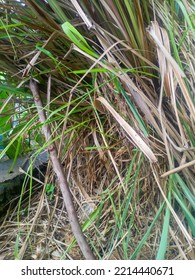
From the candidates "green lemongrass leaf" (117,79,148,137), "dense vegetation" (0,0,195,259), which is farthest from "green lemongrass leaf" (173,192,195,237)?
"green lemongrass leaf" (117,79,148,137)

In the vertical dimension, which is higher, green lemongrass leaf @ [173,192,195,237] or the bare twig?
the bare twig

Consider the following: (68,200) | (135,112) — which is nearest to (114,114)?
(135,112)

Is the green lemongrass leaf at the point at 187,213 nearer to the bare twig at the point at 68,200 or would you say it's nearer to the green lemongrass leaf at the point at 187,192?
the green lemongrass leaf at the point at 187,192

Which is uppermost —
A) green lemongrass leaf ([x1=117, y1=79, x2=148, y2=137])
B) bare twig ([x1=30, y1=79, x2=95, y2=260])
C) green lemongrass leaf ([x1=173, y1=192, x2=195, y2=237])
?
green lemongrass leaf ([x1=117, y1=79, x2=148, y2=137])

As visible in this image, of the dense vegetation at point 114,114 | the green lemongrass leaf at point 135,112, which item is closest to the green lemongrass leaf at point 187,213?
the dense vegetation at point 114,114

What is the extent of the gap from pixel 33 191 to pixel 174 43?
42 cm

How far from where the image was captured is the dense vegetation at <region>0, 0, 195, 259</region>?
444mm

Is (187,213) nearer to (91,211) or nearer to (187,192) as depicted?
(187,192)

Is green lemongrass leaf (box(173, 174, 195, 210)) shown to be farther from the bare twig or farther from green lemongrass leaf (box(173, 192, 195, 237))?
the bare twig

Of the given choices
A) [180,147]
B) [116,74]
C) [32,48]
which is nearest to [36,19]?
[32,48]

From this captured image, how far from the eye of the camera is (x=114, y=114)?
0.46 metres

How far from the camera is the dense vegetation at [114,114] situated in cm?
44

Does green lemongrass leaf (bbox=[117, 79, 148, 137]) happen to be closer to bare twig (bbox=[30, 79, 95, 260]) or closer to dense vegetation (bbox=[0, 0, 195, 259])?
dense vegetation (bbox=[0, 0, 195, 259])
